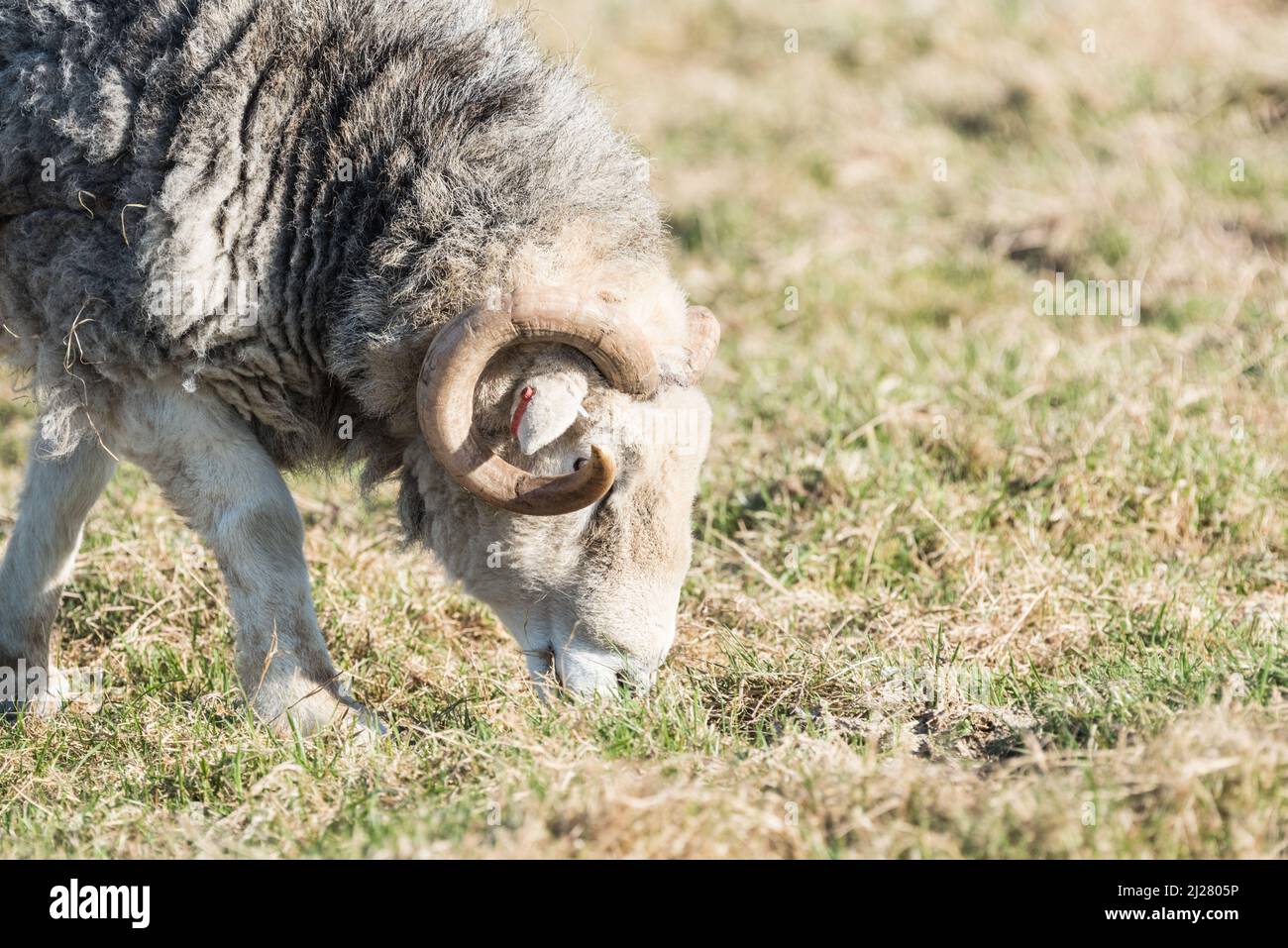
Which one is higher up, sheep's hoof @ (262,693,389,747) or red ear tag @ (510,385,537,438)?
red ear tag @ (510,385,537,438)

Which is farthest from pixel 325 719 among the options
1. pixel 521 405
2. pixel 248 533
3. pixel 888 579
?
pixel 888 579

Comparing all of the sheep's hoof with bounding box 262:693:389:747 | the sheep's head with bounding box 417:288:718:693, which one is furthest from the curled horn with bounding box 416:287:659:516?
the sheep's hoof with bounding box 262:693:389:747

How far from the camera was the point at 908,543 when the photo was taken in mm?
5902

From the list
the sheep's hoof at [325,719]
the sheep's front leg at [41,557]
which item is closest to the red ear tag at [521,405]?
the sheep's hoof at [325,719]

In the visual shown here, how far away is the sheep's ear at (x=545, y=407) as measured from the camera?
436cm

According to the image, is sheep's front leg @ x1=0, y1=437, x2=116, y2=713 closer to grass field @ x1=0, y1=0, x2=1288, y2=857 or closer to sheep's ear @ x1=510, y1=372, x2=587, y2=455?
grass field @ x1=0, y1=0, x2=1288, y2=857

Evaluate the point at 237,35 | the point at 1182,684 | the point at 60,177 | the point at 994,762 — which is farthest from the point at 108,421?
the point at 1182,684

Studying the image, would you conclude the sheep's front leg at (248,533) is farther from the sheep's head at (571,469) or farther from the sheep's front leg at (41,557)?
the sheep's front leg at (41,557)

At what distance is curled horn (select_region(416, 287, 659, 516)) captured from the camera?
14.0 feet

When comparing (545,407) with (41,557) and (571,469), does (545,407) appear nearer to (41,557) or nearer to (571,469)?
(571,469)

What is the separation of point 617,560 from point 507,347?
2.67 feet

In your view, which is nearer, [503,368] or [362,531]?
[503,368]
